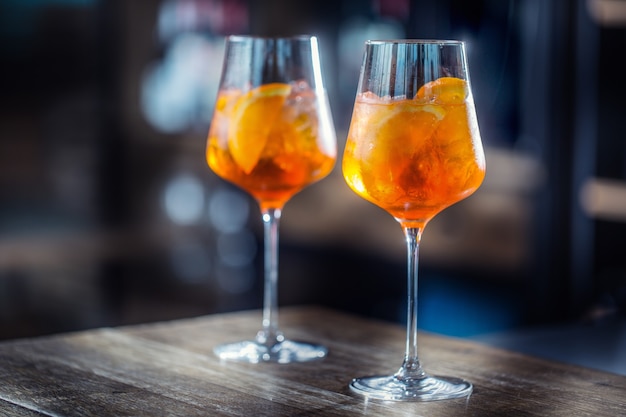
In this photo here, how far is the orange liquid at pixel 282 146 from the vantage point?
3.87 ft

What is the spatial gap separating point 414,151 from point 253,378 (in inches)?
10.9

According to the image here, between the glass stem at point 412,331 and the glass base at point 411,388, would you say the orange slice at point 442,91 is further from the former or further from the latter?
the glass base at point 411,388

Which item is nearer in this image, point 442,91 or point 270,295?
point 442,91

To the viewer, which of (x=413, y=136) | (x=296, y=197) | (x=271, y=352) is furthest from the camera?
(x=296, y=197)

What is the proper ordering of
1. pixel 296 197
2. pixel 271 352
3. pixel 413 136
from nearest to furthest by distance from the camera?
pixel 413 136 → pixel 271 352 → pixel 296 197

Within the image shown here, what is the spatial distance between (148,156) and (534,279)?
1.40 m

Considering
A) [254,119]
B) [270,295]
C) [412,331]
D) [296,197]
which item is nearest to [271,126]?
[254,119]

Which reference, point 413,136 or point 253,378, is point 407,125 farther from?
point 253,378

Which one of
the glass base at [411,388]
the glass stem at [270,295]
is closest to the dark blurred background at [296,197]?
the glass stem at [270,295]

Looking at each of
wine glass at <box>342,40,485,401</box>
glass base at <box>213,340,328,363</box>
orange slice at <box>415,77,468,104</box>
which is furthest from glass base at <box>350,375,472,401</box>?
orange slice at <box>415,77,468,104</box>

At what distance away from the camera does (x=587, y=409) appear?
91 centimetres

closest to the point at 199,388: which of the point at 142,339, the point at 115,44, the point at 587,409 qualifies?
the point at 142,339

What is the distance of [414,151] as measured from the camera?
968mm

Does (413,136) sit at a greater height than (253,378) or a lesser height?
greater
